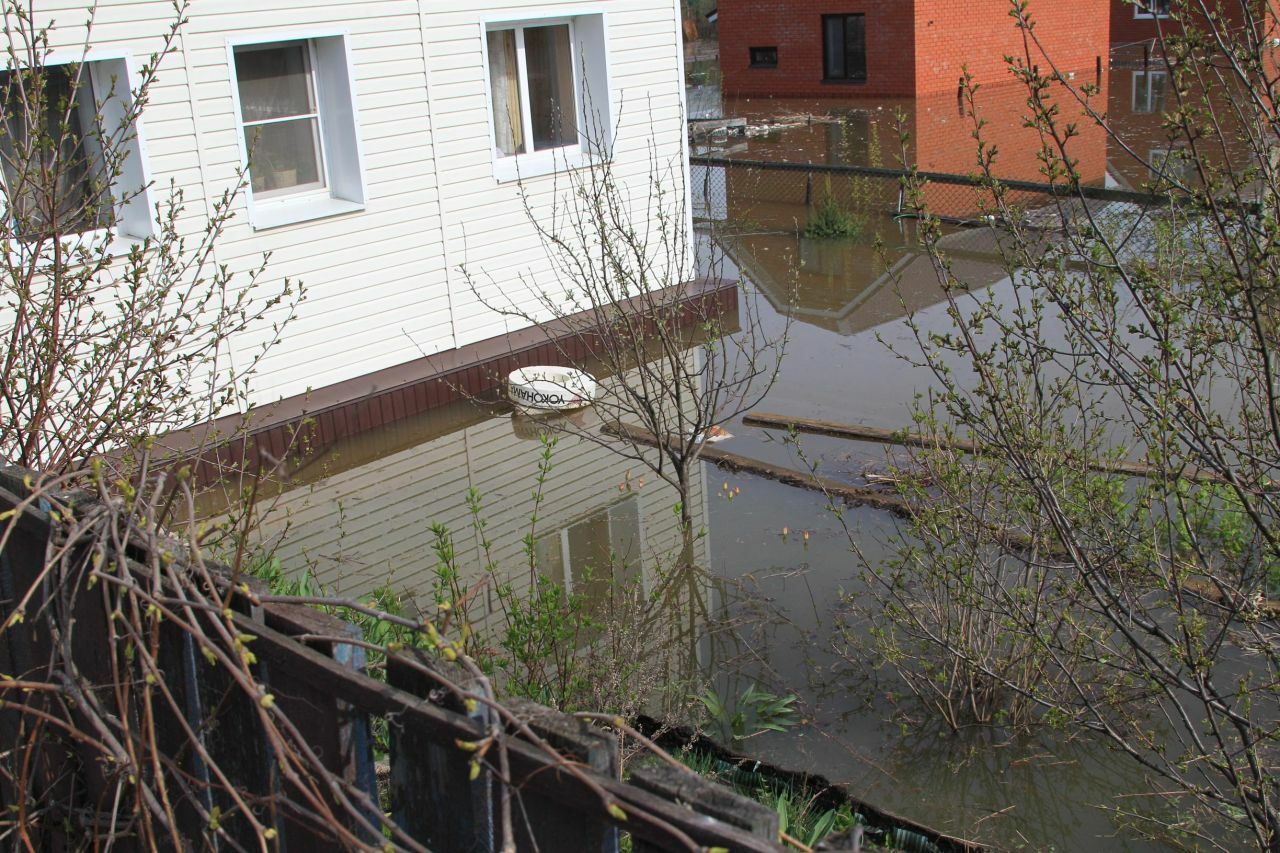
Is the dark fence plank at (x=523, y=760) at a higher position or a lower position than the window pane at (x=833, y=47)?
lower

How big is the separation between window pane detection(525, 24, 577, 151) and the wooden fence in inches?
395

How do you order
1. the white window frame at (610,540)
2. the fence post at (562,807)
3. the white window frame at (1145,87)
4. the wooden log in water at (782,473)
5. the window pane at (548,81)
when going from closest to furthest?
the fence post at (562,807)
the white window frame at (610,540)
the wooden log in water at (782,473)
the window pane at (548,81)
the white window frame at (1145,87)

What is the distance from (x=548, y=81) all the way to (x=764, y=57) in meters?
21.2

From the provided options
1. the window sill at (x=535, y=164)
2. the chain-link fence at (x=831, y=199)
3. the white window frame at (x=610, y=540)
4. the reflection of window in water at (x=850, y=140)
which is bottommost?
the white window frame at (x=610, y=540)

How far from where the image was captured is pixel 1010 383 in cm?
445

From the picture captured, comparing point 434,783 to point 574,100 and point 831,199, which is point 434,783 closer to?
point 574,100

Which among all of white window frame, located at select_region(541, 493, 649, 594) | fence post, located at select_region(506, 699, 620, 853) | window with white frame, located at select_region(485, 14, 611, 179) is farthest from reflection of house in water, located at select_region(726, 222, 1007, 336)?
fence post, located at select_region(506, 699, 620, 853)

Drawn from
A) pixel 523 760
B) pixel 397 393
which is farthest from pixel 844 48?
pixel 523 760

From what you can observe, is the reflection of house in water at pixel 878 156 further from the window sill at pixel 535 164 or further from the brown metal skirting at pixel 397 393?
the brown metal skirting at pixel 397 393

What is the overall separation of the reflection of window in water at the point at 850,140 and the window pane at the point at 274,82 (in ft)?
39.9

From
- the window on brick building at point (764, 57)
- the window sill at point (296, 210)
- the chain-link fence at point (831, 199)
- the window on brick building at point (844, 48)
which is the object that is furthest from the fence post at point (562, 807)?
the window on brick building at point (764, 57)

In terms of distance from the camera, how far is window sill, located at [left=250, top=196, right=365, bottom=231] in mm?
10000

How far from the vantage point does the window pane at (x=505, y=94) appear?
11992 mm

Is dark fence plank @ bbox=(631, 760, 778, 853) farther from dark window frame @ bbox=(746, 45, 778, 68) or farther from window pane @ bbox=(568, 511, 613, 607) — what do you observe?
dark window frame @ bbox=(746, 45, 778, 68)
